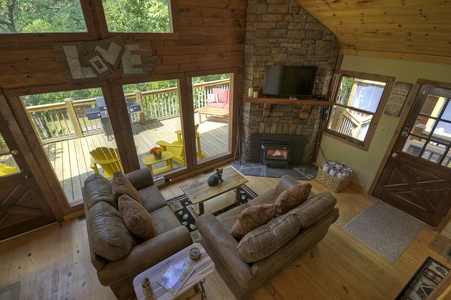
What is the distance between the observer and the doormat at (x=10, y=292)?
7.68 feet

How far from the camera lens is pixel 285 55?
370cm

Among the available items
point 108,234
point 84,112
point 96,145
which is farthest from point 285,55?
point 84,112

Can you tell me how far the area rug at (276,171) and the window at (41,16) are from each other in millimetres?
3529

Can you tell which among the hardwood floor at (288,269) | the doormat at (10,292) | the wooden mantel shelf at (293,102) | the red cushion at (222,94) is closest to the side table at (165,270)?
the hardwood floor at (288,269)

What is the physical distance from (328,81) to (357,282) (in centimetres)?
325

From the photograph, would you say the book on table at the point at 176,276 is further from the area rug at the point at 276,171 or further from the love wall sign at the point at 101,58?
the area rug at the point at 276,171

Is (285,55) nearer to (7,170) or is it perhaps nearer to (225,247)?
(225,247)

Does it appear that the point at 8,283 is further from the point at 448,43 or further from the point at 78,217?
the point at 448,43

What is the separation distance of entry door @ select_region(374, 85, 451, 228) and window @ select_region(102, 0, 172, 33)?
3.88 metres

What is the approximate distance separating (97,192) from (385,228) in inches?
163

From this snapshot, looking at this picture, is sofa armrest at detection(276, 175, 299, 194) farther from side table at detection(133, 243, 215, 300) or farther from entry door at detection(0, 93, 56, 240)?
entry door at detection(0, 93, 56, 240)

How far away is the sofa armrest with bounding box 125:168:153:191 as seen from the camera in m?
3.16

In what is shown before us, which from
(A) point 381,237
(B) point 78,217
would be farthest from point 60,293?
(A) point 381,237

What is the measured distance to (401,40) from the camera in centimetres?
282
